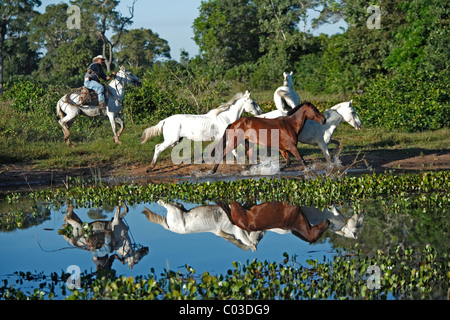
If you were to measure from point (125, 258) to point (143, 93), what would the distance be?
1212cm

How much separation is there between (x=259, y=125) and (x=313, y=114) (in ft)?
3.51

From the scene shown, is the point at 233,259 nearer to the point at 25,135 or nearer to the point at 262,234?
the point at 262,234

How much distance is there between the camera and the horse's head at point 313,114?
11.9 meters

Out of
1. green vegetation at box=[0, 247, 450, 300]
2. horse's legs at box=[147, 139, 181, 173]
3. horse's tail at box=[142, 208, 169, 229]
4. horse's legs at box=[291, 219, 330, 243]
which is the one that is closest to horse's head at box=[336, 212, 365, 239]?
horse's legs at box=[291, 219, 330, 243]

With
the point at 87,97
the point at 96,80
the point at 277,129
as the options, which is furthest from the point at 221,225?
the point at 96,80

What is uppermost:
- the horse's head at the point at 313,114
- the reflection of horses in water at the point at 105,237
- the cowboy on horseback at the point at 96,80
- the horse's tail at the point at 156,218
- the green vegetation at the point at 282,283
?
the cowboy on horseback at the point at 96,80

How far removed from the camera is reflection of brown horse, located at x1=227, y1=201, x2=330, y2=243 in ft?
25.9

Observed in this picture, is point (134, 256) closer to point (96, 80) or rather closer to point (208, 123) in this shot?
point (208, 123)

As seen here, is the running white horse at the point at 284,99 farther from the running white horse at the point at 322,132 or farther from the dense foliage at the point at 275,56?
the dense foliage at the point at 275,56

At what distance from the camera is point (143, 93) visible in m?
18.5

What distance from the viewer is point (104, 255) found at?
23.0 ft

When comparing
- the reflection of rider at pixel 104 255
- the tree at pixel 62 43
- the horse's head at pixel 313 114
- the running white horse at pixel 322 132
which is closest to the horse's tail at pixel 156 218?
the reflection of rider at pixel 104 255

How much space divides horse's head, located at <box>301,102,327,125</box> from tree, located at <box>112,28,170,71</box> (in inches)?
2079

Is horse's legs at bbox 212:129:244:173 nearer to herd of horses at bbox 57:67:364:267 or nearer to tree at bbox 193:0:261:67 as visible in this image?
herd of horses at bbox 57:67:364:267
